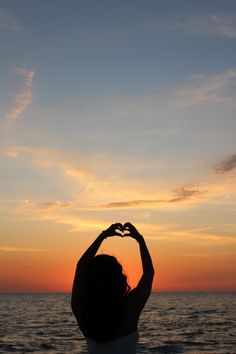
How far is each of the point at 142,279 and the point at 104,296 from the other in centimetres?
35

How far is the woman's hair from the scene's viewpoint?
11.4 feet

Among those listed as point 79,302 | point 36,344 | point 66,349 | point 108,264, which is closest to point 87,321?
point 79,302

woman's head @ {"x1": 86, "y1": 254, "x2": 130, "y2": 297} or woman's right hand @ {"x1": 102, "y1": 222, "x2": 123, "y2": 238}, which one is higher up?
woman's right hand @ {"x1": 102, "y1": 222, "x2": 123, "y2": 238}

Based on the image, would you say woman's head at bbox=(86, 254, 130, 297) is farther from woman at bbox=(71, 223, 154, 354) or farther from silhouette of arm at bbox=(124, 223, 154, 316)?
silhouette of arm at bbox=(124, 223, 154, 316)

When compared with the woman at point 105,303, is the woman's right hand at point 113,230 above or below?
above

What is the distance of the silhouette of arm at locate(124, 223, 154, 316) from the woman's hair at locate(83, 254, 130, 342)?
11 cm

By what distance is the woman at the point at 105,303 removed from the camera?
3465 mm

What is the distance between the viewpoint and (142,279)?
364cm

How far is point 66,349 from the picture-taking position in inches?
922

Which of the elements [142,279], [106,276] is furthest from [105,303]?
[142,279]

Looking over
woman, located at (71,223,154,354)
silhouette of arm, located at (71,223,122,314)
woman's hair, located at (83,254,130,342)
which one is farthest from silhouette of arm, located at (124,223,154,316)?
silhouette of arm, located at (71,223,122,314)

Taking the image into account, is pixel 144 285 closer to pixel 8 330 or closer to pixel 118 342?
pixel 118 342

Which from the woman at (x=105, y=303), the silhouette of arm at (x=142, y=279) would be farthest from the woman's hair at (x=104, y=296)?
the silhouette of arm at (x=142, y=279)

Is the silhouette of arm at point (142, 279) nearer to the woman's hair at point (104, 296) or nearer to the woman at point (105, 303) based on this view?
→ the woman at point (105, 303)
